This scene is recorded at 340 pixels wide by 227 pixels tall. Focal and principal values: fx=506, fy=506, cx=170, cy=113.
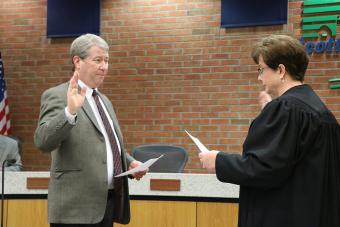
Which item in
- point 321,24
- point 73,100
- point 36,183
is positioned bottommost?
point 36,183

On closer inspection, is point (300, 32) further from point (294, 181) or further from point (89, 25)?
point (294, 181)

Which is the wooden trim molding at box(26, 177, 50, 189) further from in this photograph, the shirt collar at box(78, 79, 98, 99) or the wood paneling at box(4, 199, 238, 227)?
the shirt collar at box(78, 79, 98, 99)

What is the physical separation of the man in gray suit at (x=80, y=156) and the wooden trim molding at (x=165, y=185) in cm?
108

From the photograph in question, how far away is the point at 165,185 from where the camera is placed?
3.68 meters

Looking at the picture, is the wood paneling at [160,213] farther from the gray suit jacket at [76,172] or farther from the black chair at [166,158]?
the gray suit jacket at [76,172]

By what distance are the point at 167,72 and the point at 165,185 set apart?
2857 mm

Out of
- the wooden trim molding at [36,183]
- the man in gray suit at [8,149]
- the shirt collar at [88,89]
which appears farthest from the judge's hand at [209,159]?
the man in gray suit at [8,149]

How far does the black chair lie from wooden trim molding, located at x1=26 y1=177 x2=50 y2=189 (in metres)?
1.16

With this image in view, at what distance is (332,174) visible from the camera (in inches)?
77.7

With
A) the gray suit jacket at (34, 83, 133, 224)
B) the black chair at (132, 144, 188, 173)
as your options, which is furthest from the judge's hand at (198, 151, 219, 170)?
the black chair at (132, 144, 188, 173)

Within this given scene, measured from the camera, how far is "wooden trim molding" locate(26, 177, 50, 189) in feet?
12.4

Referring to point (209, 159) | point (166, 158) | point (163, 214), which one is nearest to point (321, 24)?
point (166, 158)

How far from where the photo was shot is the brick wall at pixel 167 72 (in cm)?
603

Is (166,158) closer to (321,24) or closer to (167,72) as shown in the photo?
(167,72)
